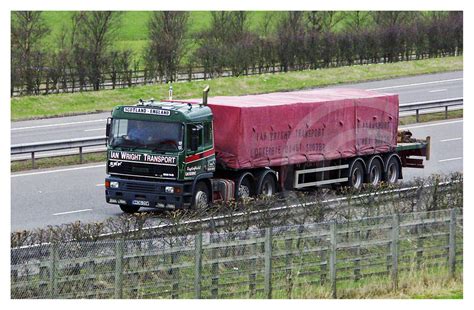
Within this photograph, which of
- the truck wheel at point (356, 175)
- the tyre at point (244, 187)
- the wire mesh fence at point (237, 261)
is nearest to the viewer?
the wire mesh fence at point (237, 261)

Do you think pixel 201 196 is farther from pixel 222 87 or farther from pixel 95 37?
pixel 95 37

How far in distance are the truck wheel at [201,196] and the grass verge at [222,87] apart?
51.4ft

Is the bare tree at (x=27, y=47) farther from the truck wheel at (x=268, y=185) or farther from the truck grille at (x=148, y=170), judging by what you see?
the truck grille at (x=148, y=170)

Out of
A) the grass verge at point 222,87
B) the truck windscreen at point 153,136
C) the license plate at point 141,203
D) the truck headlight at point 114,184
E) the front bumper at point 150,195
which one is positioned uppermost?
the grass verge at point 222,87

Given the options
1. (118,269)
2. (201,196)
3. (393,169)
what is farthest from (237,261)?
(393,169)

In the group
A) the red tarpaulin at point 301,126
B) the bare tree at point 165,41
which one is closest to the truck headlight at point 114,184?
the red tarpaulin at point 301,126

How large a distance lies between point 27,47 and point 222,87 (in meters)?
7.29

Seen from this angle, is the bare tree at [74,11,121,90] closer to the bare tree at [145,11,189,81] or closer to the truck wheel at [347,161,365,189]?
the bare tree at [145,11,189,81]

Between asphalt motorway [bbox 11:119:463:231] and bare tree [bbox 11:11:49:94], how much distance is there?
8.76 meters

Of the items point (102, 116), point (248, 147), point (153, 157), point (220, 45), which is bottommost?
point (153, 157)

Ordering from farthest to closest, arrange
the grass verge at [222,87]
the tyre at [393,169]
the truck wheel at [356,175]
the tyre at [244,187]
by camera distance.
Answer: the grass verge at [222,87]
the tyre at [393,169]
the truck wheel at [356,175]
the tyre at [244,187]

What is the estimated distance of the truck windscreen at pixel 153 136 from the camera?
25.7 metres

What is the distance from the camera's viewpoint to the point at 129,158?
2569 centimetres

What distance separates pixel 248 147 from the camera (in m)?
27.3
